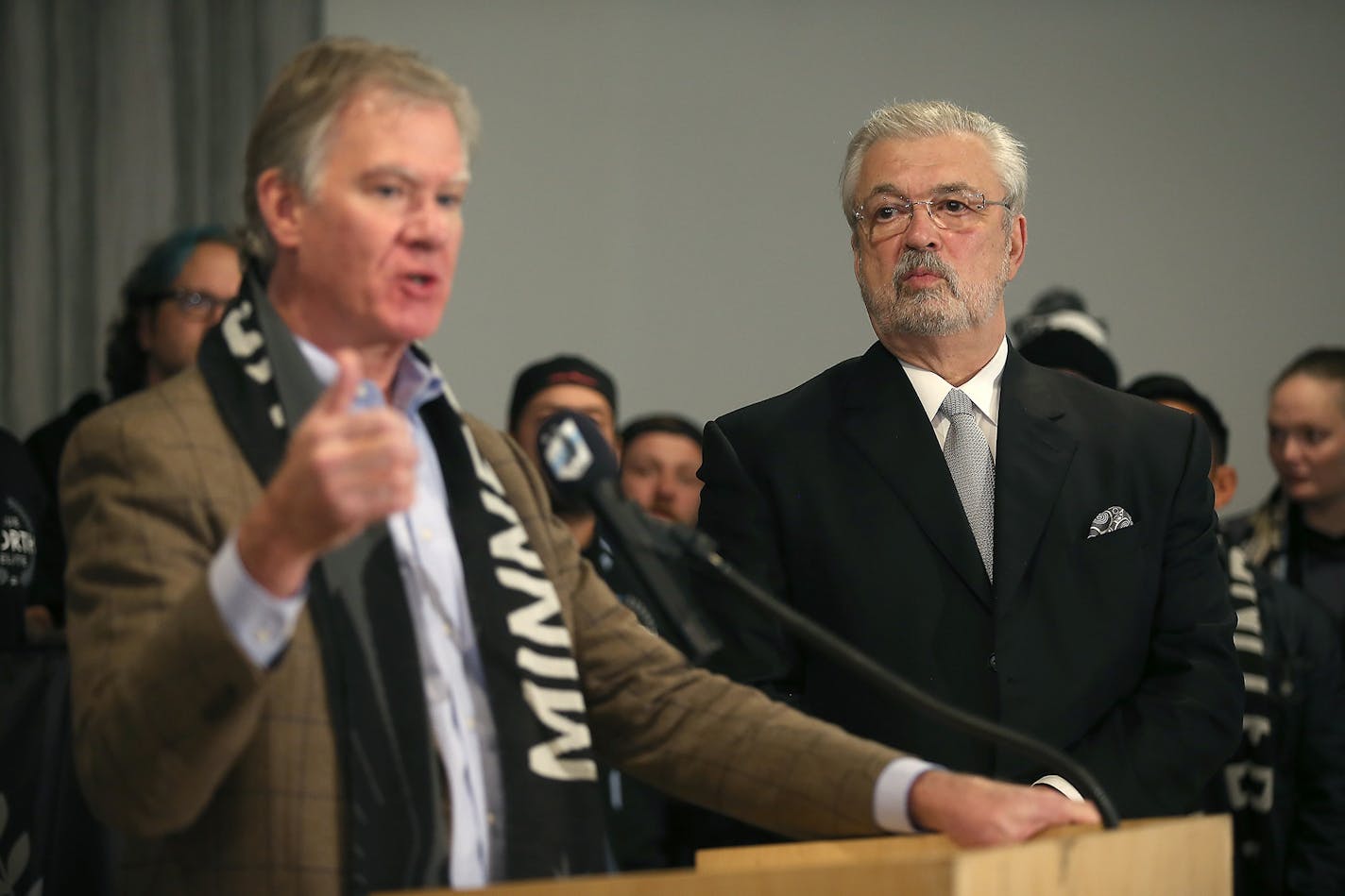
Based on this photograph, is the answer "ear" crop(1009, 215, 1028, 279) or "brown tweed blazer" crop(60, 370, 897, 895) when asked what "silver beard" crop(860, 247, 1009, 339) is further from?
"brown tweed blazer" crop(60, 370, 897, 895)

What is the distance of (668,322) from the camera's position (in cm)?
494

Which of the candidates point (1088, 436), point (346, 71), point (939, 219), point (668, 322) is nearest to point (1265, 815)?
point (1088, 436)

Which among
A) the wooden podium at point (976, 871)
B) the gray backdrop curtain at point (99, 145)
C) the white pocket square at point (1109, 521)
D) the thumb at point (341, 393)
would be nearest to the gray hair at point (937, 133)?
the white pocket square at point (1109, 521)

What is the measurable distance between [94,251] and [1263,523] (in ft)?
10.7

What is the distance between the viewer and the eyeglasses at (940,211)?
94.5 inches

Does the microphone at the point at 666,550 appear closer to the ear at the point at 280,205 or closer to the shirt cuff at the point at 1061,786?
the ear at the point at 280,205

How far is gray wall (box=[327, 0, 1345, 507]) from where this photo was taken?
4.88 metres

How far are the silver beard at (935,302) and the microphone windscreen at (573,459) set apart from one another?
94 centimetres

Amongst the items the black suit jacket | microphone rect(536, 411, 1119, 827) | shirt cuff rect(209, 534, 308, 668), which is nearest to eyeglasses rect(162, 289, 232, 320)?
the black suit jacket

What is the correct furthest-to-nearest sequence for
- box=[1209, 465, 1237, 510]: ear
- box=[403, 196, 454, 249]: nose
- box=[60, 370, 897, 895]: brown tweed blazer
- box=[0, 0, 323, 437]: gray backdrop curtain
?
box=[0, 0, 323, 437]: gray backdrop curtain < box=[1209, 465, 1237, 510]: ear < box=[403, 196, 454, 249]: nose < box=[60, 370, 897, 895]: brown tweed blazer

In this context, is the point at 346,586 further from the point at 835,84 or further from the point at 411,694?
the point at 835,84

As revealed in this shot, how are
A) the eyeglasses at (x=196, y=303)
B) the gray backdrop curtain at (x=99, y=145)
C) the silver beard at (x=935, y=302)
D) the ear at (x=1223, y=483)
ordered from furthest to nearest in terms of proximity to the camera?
the gray backdrop curtain at (x=99, y=145) → the ear at (x=1223, y=483) → the eyeglasses at (x=196, y=303) → the silver beard at (x=935, y=302)

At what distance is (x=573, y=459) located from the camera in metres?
1.47

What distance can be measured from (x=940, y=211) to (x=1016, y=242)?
0.54 feet
